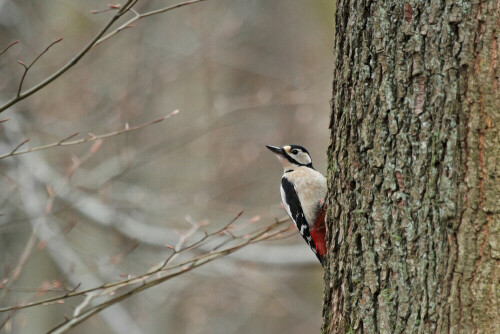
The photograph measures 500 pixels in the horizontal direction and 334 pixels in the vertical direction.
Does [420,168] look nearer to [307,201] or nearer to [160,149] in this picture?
[307,201]

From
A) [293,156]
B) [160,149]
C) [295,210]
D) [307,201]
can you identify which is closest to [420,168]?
[307,201]

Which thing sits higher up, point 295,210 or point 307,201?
point 307,201

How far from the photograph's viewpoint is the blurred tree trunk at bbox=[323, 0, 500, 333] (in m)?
2.32

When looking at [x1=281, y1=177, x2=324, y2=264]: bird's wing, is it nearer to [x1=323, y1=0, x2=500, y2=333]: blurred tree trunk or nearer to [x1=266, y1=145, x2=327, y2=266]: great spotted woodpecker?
[x1=266, y1=145, x2=327, y2=266]: great spotted woodpecker

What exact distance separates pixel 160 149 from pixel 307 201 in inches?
124

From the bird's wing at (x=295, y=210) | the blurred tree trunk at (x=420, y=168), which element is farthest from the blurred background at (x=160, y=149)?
the blurred tree trunk at (x=420, y=168)

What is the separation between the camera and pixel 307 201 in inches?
179

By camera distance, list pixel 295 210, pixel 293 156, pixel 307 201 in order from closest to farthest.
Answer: pixel 307 201
pixel 295 210
pixel 293 156

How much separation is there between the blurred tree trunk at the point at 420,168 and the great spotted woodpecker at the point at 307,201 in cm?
165

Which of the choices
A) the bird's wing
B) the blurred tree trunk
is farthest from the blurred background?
the blurred tree trunk

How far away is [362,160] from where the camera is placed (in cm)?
264

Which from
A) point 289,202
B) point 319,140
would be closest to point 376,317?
point 289,202

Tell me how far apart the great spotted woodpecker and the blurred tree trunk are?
1652 mm

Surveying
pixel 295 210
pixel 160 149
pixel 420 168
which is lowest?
pixel 160 149
